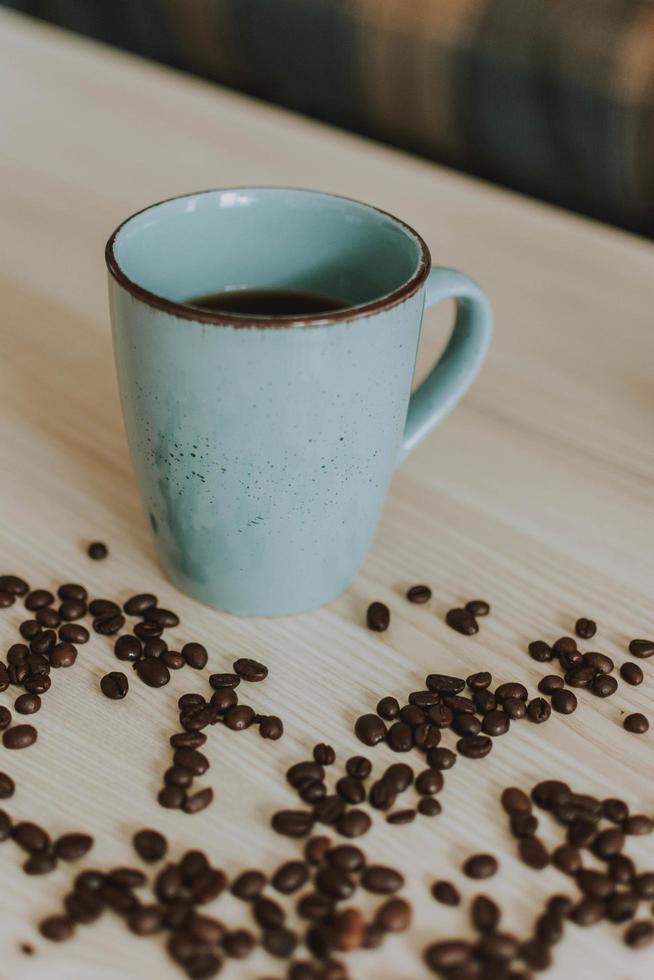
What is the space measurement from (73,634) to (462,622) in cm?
29

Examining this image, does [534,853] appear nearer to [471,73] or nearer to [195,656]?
[195,656]

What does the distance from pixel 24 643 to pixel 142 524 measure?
16 cm

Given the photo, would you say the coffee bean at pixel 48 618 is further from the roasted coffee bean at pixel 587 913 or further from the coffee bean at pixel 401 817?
the roasted coffee bean at pixel 587 913

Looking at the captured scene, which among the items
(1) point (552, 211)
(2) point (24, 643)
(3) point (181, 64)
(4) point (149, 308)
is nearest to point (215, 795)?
(2) point (24, 643)

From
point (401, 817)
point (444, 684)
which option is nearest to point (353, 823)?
point (401, 817)

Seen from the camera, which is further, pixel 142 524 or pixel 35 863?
pixel 142 524

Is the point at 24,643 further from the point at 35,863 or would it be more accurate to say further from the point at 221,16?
the point at 221,16

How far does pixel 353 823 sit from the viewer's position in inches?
25.7

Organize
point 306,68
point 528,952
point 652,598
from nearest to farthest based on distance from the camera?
point 528,952, point 652,598, point 306,68

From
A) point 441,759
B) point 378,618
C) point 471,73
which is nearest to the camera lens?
point 441,759

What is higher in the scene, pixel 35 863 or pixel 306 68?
pixel 35 863

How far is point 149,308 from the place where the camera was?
26.2 inches

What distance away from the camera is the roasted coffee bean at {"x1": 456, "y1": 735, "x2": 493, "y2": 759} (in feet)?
2.32

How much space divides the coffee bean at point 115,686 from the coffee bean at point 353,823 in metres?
0.18
